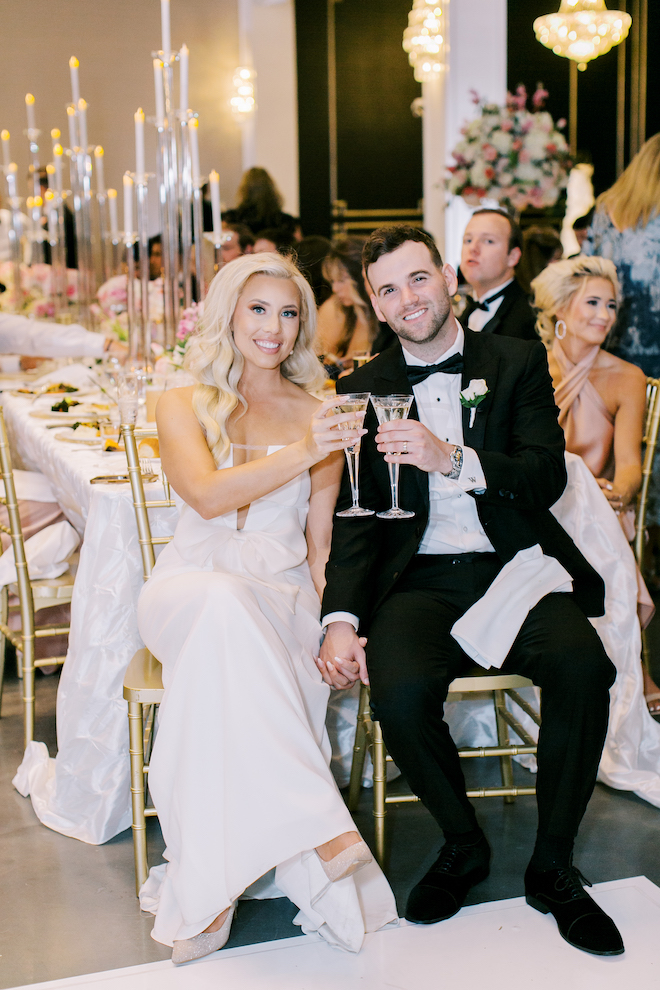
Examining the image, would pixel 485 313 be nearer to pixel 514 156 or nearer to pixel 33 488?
pixel 514 156

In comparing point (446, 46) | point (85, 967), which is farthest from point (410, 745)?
point (446, 46)

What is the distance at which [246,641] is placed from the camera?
6.62 feet

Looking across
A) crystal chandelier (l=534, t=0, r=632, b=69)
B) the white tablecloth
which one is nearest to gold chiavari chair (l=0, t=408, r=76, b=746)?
the white tablecloth

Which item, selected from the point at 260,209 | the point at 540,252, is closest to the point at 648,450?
the point at 540,252

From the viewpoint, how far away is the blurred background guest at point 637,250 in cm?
376

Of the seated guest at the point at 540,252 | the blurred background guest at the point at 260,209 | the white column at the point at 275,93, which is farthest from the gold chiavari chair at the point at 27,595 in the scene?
the white column at the point at 275,93

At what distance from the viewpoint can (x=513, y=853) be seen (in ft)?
7.96

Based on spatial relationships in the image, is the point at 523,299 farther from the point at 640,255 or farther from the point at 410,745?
the point at 410,745

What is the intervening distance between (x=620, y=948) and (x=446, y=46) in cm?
660

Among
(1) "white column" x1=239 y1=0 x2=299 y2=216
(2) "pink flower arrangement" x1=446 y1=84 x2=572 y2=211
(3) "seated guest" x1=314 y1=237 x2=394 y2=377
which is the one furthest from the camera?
(1) "white column" x1=239 y1=0 x2=299 y2=216

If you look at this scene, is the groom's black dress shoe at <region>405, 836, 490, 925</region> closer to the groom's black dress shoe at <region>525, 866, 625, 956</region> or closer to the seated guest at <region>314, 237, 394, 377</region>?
the groom's black dress shoe at <region>525, 866, 625, 956</region>

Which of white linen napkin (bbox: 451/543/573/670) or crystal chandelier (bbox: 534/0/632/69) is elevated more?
crystal chandelier (bbox: 534/0/632/69)

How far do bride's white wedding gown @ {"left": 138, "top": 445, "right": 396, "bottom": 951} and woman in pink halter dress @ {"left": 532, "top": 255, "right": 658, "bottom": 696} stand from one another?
160 centimetres

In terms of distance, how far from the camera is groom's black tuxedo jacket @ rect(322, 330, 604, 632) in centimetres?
230
